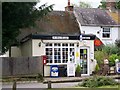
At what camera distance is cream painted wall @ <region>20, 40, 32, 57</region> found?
33.0 metres

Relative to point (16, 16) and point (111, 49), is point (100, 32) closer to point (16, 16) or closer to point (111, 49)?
point (111, 49)

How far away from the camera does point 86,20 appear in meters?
48.6

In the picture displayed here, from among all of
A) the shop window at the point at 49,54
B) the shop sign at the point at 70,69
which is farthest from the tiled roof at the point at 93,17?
the shop sign at the point at 70,69

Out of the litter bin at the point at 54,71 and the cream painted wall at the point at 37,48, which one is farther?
the cream painted wall at the point at 37,48

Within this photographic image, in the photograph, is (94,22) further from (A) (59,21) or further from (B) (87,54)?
(B) (87,54)

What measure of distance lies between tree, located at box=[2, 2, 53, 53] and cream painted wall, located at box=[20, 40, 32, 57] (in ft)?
36.6

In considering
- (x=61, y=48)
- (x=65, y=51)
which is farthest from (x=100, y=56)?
(x=61, y=48)

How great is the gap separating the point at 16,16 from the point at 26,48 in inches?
597

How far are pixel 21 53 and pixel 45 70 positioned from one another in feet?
15.7

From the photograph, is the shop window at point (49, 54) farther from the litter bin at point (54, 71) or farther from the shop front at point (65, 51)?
the litter bin at point (54, 71)

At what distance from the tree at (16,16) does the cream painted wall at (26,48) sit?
11147 mm

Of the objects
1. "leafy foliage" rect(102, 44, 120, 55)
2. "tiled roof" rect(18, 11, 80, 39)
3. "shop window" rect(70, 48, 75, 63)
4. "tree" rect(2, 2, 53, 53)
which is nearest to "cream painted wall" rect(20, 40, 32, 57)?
"shop window" rect(70, 48, 75, 63)

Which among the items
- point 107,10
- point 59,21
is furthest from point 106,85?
point 107,10

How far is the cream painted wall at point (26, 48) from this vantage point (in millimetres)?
32969
